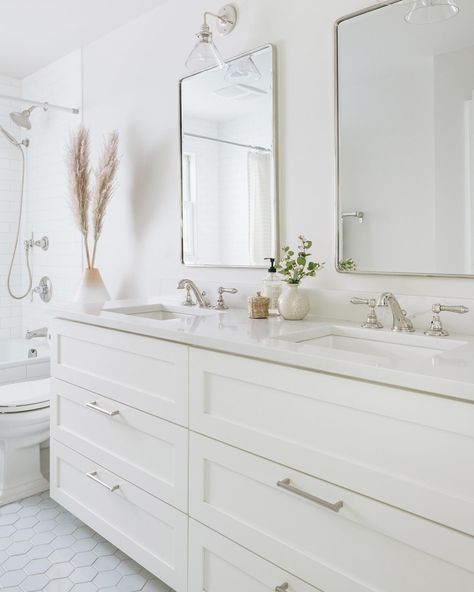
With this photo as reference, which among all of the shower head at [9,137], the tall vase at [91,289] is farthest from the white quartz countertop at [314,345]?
the shower head at [9,137]

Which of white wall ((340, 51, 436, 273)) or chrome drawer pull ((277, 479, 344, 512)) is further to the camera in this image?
white wall ((340, 51, 436, 273))

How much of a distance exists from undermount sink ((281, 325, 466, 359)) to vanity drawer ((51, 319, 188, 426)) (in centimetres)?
37

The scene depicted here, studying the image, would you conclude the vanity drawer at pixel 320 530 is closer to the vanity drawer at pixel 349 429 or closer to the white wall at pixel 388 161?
the vanity drawer at pixel 349 429

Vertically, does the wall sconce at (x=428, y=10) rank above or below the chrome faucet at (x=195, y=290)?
above

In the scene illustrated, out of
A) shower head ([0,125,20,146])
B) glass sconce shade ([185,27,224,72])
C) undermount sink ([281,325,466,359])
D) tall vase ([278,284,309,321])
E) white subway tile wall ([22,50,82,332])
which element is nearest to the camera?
undermount sink ([281,325,466,359])

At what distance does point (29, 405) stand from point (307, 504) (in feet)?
5.10

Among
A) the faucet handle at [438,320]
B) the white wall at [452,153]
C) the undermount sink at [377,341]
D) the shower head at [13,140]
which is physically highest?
the shower head at [13,140]

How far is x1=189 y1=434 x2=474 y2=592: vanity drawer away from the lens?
1020 mm

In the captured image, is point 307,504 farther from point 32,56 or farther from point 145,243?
point 32,56

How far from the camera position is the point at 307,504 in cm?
123

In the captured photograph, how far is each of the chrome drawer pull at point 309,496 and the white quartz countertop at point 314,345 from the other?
29 cm

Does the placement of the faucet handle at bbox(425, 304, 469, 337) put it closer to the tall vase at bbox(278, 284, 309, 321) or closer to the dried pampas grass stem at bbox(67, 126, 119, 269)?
the tall vase at bbox(278, 284, 309, 321)

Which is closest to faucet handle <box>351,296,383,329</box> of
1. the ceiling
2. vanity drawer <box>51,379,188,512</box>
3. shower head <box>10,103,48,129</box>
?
vanity drawer <box>51,379,188,512</box>

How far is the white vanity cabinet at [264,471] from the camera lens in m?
1.02
